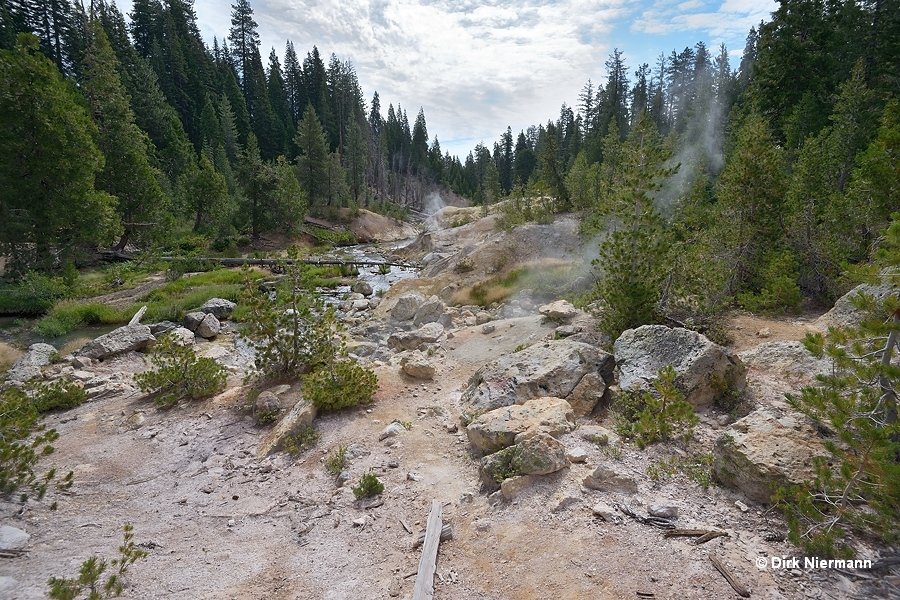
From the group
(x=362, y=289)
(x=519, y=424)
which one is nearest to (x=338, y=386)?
(x=519, y=424)

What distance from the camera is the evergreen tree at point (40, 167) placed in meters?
20.4

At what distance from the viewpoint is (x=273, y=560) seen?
17.1 feet

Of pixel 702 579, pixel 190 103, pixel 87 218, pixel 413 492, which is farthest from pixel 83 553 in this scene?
pixel 190 103

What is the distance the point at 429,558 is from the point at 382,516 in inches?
53.1

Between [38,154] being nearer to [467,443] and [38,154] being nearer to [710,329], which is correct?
[467,443]

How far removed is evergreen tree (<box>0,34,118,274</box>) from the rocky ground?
59.3 feet

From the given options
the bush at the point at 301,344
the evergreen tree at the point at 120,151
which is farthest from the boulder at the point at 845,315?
the evergreen tree at the point at 120,151

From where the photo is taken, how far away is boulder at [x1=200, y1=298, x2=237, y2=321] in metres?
19.5

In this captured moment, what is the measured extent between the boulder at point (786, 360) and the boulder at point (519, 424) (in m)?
3.77

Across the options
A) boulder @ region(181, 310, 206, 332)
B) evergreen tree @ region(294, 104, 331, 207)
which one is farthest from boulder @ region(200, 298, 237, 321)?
evergreen tree @ region(294, 104, 331, 207)

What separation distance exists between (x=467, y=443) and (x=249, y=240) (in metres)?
37.8

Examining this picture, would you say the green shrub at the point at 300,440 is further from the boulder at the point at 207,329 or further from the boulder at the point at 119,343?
the boulder at the point at 207,329

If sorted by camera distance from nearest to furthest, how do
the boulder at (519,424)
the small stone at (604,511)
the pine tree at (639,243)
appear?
the small stone at (604,511) < the boulder at (519,424) < the pine tree at (639,243)

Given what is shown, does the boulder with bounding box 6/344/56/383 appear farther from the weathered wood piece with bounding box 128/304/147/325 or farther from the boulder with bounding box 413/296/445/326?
the boulder with bounding box 413/296/445/326
